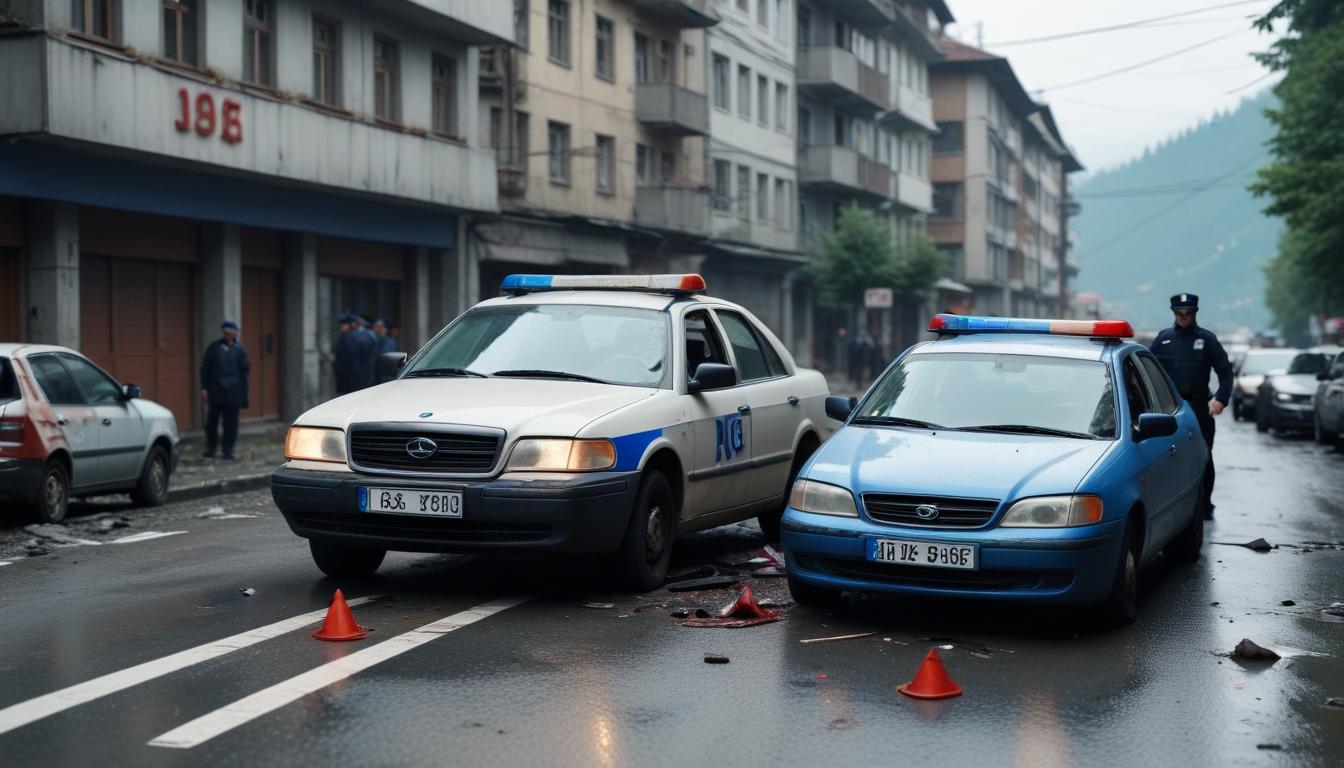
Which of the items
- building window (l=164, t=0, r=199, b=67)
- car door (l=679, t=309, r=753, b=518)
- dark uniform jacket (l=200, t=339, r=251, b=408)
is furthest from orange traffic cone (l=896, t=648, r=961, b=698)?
building window (l=164, t=0, r=199, b=67)

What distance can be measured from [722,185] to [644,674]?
4042 cm

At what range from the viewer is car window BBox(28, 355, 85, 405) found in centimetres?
1298

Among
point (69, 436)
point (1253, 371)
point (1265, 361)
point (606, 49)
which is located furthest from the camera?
point (606, 49)

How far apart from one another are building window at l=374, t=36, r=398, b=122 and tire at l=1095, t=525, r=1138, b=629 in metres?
22.1

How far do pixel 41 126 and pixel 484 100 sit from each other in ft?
50.5

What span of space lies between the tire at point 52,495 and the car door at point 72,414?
14cm

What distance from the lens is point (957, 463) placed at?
7801mm

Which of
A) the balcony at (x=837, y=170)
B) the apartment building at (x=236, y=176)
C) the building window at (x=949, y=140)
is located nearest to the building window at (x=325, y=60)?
the apartment building at (x=236, y=176)

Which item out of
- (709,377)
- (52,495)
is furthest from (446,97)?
(709,377)

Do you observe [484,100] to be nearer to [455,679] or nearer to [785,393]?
[785,393]

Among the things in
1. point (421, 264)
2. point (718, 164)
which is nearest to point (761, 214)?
point (718, 164)

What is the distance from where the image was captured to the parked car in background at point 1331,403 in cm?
2328

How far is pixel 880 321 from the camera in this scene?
66500mm

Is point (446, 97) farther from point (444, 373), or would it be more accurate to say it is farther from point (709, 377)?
point (709, 377)
